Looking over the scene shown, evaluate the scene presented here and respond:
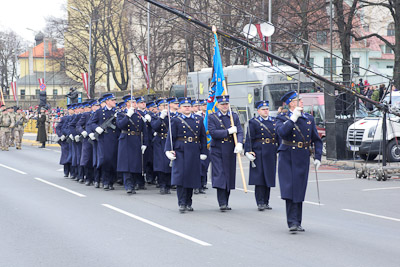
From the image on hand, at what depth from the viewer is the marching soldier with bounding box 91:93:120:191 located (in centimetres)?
1551

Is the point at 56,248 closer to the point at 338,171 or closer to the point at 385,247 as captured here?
the point at 385,247

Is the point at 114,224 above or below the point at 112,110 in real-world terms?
below

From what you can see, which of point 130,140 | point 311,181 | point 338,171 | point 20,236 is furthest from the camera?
point 338,171

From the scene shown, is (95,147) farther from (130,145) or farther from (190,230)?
(190,230)

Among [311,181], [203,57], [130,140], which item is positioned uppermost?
[203,57]

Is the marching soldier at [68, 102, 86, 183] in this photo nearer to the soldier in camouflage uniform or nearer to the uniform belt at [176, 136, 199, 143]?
the uniform belt at [176, 136, 199, 143]

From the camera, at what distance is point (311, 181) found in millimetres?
17656

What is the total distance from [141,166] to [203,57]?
112 feet

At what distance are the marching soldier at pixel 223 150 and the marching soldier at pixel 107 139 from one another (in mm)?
4245

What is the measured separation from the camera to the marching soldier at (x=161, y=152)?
14820 mm

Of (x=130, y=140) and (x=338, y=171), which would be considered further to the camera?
(x=338, y=171)

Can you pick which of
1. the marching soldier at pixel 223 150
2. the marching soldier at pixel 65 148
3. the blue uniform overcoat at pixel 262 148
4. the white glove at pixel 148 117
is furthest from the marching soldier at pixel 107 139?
the blue uniform overcoat at pixel 262 148

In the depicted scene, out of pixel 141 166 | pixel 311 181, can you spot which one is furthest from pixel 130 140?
pixel 311 181

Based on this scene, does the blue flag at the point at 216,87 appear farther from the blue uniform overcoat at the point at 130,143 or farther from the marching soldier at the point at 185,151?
the blue uniform overcoat at the point at 130,143
